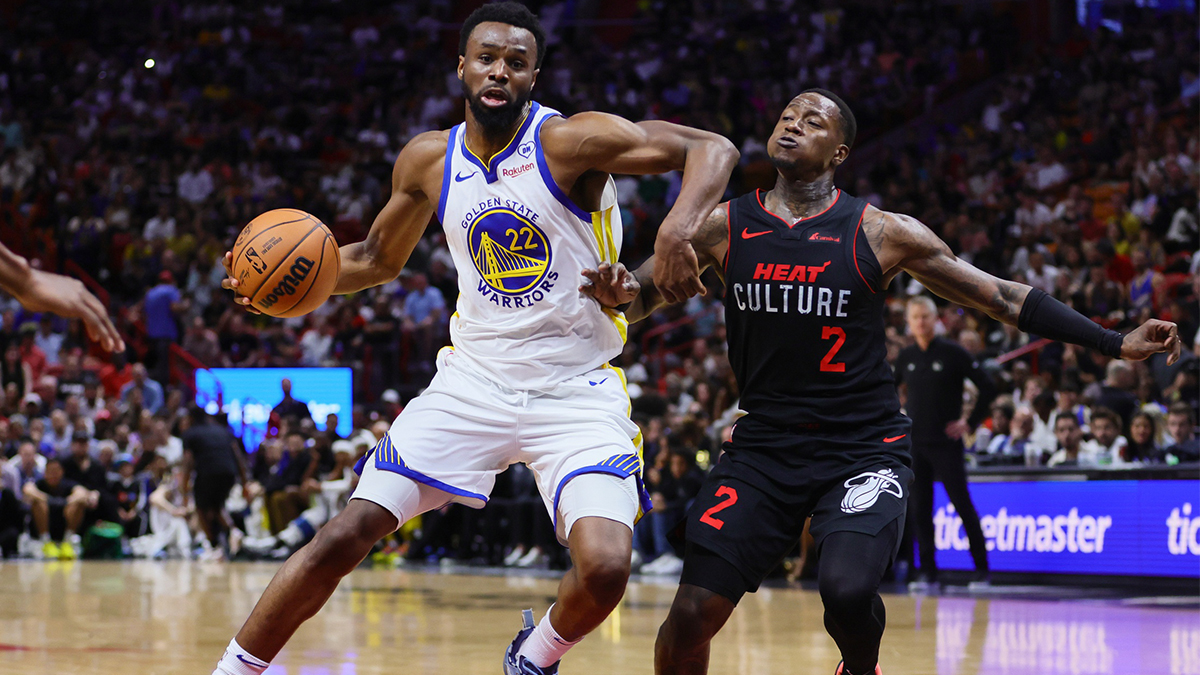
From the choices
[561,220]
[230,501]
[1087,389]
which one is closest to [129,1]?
[230,501]

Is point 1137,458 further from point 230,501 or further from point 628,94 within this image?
point 628,94

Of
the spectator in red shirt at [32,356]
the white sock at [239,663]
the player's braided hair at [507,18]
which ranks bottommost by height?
the white sock at [239,663]

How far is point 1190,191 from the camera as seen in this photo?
A: 1398 cm

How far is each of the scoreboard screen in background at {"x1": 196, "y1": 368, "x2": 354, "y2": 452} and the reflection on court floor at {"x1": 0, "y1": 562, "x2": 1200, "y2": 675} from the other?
5.68 m

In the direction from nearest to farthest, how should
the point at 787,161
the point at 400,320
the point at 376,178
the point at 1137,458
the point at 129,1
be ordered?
the point at 787,161, the point at 1137,458, the point at 400,320, the point at 376,178, the point at 129,1

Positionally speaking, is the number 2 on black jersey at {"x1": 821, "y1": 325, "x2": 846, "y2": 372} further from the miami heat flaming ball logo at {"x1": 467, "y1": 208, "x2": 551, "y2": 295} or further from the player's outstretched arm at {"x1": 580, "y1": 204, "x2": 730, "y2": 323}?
the miami heat flaming ball logo at {"x1": 467, "y1": 208, "x2": 551, "y2": 295}

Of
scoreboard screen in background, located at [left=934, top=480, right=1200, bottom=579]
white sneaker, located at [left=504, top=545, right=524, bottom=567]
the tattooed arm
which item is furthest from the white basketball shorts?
white sneaker, located at [left=504, top=545, right=524, bottom=567]

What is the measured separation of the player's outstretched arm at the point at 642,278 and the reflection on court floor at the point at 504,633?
227cm

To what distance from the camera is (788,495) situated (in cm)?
421

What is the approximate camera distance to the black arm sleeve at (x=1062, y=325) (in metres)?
4.22

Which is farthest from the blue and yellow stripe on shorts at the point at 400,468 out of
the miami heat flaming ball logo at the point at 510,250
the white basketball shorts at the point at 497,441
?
the miami heat flaming ball logo at the point at 510,250

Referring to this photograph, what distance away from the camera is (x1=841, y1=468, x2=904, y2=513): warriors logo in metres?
4.14

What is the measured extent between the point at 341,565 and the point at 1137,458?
24.3 feet

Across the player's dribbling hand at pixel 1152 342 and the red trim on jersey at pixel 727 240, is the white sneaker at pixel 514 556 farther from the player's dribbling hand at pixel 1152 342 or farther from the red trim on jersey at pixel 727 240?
the player's dribbling hand at pixel 1152 342
